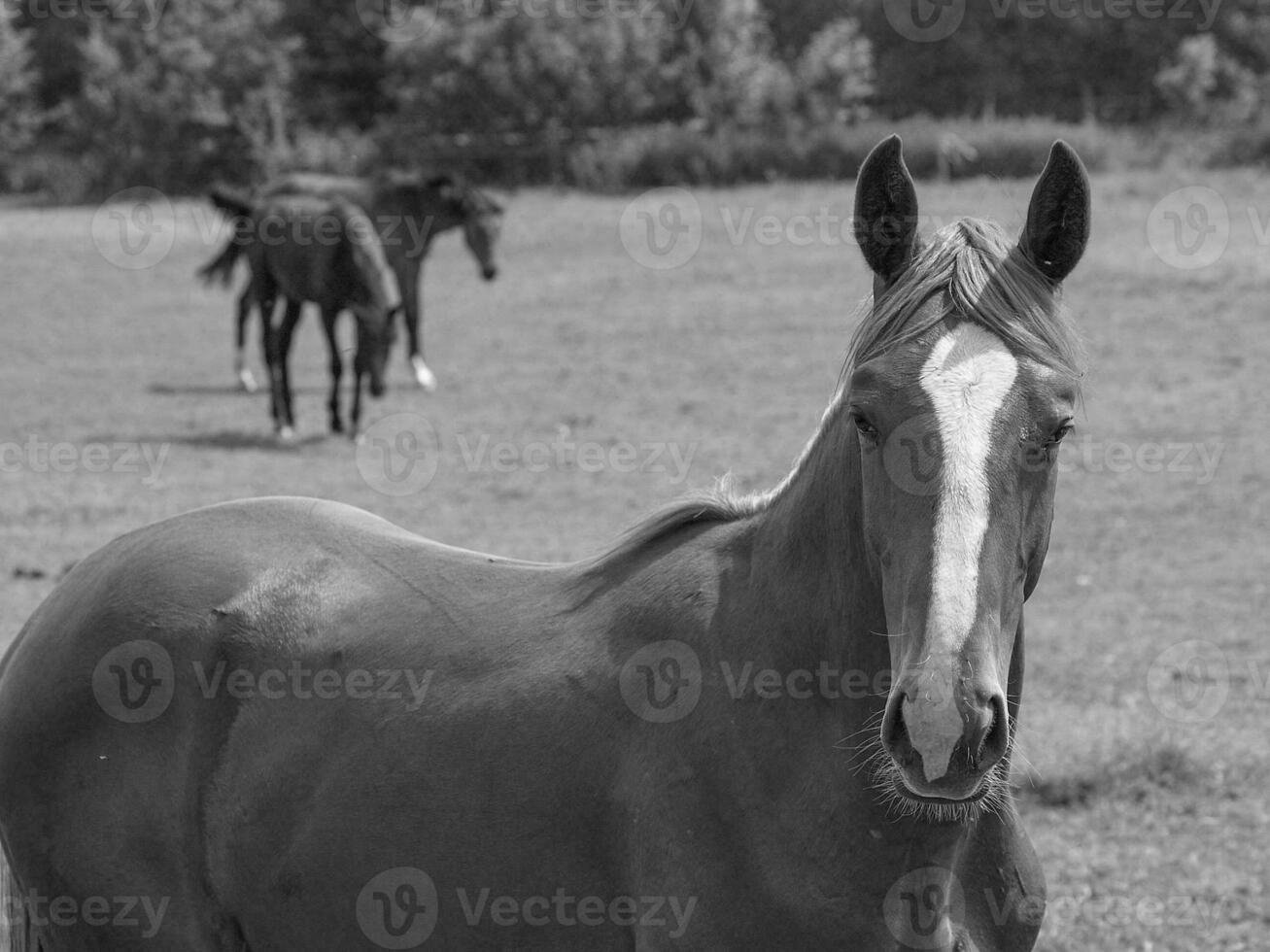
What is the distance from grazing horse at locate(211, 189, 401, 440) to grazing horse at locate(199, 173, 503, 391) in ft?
6.01

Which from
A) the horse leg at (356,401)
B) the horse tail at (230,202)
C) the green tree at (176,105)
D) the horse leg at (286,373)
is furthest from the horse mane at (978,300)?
the green tree at (176,105)

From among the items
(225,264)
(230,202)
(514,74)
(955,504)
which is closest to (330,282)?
(230,202)

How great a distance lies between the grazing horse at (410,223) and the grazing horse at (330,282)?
1831mm

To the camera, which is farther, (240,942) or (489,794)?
(240,942)

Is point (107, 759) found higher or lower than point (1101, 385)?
higher

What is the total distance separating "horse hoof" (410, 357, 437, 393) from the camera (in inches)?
598

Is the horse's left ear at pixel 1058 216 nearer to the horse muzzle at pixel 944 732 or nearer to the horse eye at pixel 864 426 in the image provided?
the horse eye at pixel 864 426

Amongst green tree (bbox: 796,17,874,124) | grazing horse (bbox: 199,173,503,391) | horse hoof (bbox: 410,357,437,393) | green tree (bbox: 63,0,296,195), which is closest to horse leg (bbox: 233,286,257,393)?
grazing horse (bbox: 199,173,503,391)

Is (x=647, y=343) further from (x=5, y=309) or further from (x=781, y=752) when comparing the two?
(x=781, y=752)

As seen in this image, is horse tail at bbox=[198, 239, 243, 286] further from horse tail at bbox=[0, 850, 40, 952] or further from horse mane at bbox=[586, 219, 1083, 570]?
horse mane at bbox=[586, 219, 1083, 570]

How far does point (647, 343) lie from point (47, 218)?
1859cm

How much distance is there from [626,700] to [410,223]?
13.7 m

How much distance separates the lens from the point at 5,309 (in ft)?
67.0

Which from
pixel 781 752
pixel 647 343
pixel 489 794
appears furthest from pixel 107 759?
pixel 647 343
